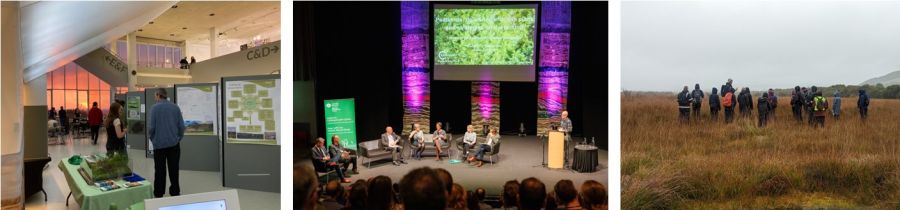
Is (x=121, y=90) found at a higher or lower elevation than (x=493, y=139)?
higher

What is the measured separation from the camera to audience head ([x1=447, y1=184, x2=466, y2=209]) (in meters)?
5.12

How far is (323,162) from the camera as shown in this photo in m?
5.39

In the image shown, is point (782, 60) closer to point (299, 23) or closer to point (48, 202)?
point (299, 23)

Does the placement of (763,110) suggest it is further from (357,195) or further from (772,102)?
(357,195)

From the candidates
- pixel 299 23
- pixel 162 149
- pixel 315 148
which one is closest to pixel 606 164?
pixel 315 148

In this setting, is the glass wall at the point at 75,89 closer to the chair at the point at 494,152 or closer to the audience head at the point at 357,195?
the audience head at the point at 357,195

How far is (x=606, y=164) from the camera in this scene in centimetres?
518

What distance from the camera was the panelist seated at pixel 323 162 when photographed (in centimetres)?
538

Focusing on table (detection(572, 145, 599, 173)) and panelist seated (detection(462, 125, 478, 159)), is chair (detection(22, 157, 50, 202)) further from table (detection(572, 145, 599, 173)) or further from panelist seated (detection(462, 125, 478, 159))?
table (detection(572, 145, 599, 173))

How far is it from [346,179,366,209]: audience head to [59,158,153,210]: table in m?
1.64

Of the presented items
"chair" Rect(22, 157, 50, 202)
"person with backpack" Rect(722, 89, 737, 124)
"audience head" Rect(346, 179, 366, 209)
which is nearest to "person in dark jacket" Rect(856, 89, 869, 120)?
"person with backpack" Rect(722, 89, 737, 124)

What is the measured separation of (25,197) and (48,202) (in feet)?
0.57

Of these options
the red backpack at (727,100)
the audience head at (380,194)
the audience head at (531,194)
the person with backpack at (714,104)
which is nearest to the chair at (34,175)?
the audience head at (380,194)

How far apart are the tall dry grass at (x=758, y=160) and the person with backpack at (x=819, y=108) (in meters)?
0.06
